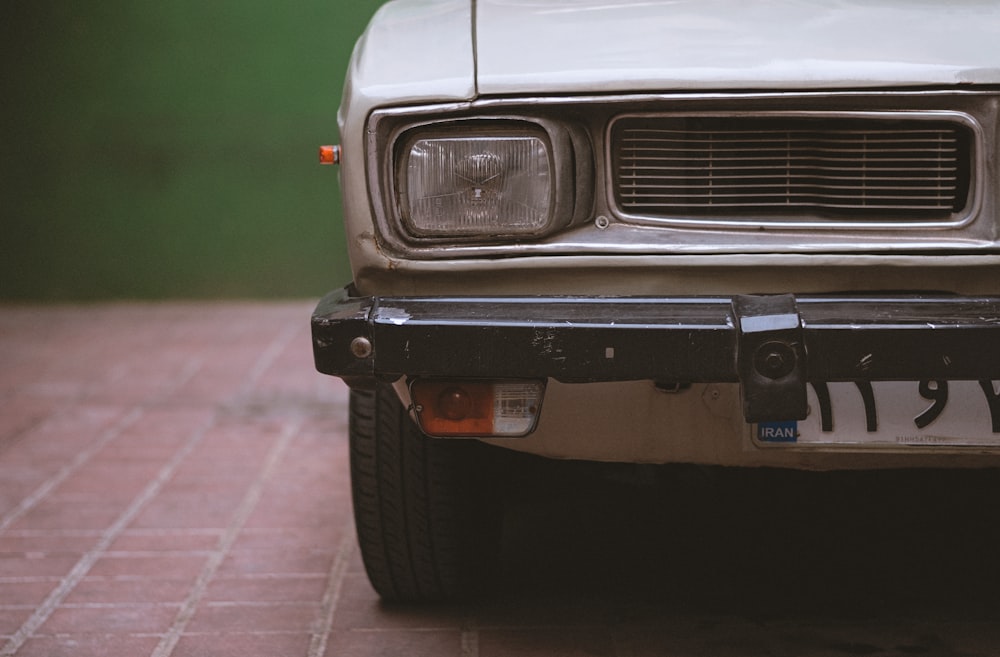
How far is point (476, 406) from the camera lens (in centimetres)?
226

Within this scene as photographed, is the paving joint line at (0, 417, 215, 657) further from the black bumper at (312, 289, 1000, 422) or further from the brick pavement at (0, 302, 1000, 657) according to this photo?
the black bumper at (312, 289, 1000, 422)

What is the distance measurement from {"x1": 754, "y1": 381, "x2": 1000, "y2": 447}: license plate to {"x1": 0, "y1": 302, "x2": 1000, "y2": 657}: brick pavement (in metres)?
0.55

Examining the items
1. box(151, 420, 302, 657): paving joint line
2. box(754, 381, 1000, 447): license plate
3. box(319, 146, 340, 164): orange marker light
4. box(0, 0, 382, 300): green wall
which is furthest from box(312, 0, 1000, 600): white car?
box(0, 0, 382, 300): green wall

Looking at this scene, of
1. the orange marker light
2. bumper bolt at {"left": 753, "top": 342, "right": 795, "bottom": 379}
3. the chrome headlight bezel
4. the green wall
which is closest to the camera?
bumper bolt at {"left": 753, "top": 342, "right": 795, "bottom": 379}

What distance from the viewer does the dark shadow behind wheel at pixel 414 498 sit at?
8.83 ft

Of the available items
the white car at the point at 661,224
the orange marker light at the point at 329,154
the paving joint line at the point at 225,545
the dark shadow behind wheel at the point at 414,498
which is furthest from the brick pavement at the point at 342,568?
the orange marker light at the point at 329,154

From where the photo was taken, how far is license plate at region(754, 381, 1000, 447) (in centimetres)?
216

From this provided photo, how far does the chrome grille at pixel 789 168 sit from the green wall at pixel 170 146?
18.8 feet

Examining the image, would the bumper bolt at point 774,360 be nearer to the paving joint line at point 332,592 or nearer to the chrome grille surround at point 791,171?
the chrome grille surround at point 791,171

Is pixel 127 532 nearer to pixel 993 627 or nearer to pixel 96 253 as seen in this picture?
pixel 993 627

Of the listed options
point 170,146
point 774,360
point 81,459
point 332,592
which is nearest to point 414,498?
point 332,592

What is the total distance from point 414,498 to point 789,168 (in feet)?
3.36

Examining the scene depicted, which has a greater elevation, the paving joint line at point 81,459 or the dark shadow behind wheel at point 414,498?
the dark shadow behind wheel at point 414,498

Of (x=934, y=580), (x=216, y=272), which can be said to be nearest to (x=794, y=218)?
(x=934, y=580)
